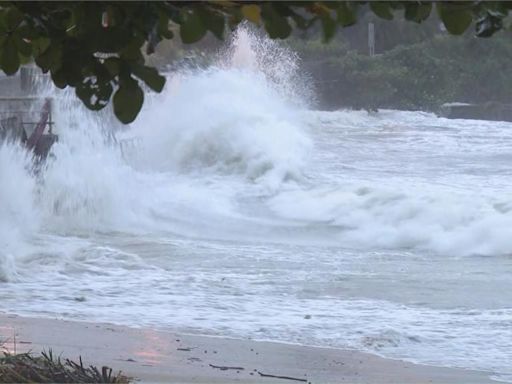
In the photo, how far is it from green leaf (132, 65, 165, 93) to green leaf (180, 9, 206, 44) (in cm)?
12

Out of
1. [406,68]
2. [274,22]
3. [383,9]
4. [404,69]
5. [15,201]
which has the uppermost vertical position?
[406,68]

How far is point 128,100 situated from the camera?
105 inches

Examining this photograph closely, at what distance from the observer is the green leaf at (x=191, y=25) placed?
2662mm

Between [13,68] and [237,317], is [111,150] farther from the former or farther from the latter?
[13,68]

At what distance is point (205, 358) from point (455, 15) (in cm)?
427

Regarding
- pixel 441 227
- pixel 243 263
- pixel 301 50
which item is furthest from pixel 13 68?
pixel 301 50

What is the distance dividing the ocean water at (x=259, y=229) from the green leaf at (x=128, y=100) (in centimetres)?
458

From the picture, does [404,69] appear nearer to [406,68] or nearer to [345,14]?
[406,68]

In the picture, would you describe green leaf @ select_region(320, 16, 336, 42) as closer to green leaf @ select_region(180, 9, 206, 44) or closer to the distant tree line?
green leaf @ select_region(180, 9, 206, 44)

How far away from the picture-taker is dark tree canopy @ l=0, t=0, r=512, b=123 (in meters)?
2.64

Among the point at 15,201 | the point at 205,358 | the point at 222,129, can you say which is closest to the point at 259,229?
the point at 15,201

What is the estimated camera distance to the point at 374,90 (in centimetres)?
4284

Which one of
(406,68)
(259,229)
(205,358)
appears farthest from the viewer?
(406,68)

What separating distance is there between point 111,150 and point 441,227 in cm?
645
